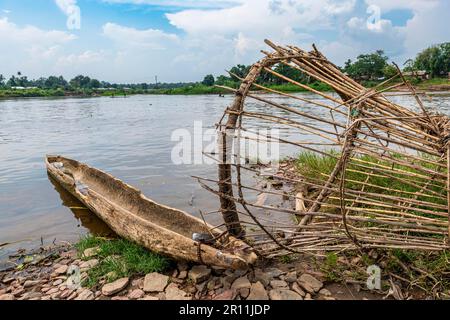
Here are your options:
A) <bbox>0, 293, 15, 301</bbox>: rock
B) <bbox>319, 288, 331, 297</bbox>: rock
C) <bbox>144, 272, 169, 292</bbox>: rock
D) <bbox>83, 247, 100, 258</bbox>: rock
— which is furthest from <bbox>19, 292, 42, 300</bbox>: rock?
<bbox>319, 288, 331, 297</bbox>: rock

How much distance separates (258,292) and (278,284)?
22 centimetres

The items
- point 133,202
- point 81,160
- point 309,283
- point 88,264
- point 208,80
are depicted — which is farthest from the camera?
point 208,80

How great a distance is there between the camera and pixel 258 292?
2.70m

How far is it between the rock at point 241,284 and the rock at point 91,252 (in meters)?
1.71

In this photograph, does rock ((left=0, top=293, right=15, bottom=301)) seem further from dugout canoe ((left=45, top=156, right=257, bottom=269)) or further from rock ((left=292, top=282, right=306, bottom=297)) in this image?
rock ((left=292, top=282, right=306, bottom=297))

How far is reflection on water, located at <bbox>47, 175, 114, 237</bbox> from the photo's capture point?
4.61 meters

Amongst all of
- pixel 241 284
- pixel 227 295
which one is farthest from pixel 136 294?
pixel 241 284

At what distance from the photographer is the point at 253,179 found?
7.01m

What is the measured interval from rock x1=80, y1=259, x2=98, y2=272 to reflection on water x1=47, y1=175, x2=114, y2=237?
0.93 metres

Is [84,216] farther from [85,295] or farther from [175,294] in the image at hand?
[175,294]

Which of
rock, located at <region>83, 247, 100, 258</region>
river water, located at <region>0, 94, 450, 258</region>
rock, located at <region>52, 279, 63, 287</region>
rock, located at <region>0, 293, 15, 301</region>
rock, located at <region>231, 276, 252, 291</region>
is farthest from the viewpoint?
river water, located at <region>0, 94, 450, 258</region>

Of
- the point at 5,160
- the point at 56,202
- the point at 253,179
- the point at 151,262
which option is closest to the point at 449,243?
the point at 151,262

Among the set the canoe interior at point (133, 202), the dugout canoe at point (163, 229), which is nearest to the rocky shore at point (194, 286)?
the dugout canoe at point (163, 229)
